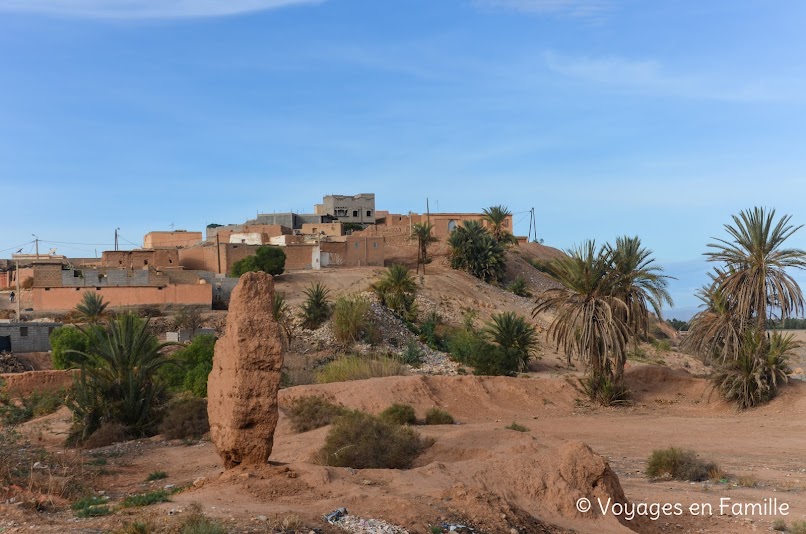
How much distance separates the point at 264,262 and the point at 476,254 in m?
15.1

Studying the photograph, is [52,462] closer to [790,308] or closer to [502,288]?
[790,308]

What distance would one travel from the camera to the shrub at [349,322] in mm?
36656

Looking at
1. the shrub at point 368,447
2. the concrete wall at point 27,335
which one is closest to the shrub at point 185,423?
the shrub at point 368,447

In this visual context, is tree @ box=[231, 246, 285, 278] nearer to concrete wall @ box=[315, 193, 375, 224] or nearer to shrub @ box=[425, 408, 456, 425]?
concrete wall @ box=[315, 193, 375, 224]

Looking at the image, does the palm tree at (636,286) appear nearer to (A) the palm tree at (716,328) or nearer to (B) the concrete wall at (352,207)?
(A) the palm tree at (716,328)

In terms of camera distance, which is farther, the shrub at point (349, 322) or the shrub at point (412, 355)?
the shrub at point (349, 322)

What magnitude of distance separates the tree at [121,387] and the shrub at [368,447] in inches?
273

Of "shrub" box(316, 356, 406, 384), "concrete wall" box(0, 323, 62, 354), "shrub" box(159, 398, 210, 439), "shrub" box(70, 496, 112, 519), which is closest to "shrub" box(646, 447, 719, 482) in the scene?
"shrub" box(70, 496, 112, 519)

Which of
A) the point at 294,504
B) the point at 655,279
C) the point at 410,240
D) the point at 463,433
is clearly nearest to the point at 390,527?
the point at 294,504

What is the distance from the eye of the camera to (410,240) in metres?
62.5

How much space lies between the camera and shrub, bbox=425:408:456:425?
67.8 ft

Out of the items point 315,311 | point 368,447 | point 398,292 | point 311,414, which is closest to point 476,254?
point 398,292

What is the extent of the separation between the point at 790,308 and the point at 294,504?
1934 cm

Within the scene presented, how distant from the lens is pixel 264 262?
48.6m
